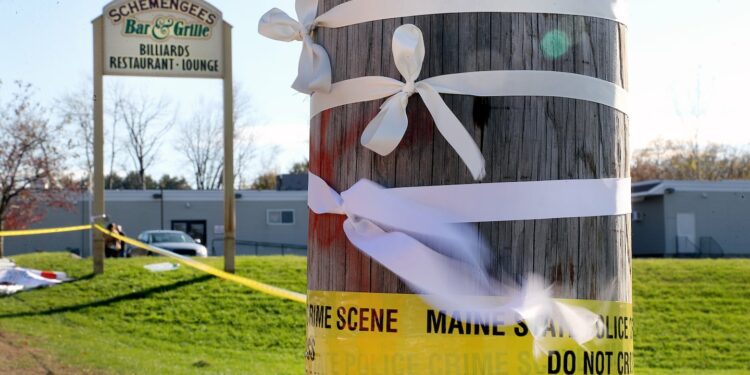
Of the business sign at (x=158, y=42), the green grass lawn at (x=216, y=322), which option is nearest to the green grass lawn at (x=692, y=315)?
the green grass lawn at (x=216, y=322)

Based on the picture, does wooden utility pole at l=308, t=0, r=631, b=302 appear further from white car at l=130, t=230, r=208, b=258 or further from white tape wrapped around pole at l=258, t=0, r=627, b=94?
white car at l=130, t=230, r=208, b=258

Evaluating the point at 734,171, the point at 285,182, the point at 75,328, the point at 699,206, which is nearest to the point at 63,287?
the point at 75,328

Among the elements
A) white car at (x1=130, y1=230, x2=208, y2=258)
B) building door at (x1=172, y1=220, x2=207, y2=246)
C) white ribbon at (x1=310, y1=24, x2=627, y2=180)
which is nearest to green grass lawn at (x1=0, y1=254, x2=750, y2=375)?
white ribbon at (x1=310, y1=24, x2=627, y2=180)

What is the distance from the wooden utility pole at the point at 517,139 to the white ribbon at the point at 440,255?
0.03m

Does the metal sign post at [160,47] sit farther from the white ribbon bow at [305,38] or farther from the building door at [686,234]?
the building door at [686,234]

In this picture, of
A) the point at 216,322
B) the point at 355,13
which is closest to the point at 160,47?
the point at 216,322

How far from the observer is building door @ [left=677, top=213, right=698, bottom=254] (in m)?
40.1

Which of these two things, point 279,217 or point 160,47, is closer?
point 160,47

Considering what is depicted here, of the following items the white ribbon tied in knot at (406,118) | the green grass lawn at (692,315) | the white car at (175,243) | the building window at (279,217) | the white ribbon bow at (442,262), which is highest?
the white ribbon tied in knot at (406,118)

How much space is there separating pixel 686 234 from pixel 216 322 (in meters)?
32.1

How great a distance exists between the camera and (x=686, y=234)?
41094 mm

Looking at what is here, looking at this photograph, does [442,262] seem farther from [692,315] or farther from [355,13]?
[692,315]

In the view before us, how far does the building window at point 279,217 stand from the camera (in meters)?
48.0

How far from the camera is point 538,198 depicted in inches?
77.0
